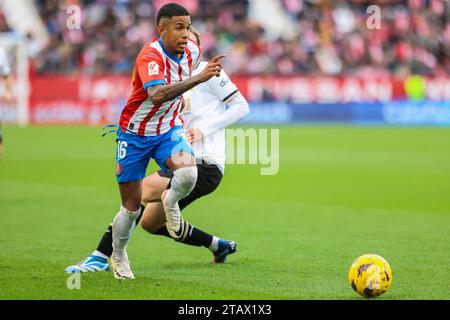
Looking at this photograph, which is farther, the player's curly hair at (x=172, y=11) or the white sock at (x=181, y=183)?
the white sock at (x=181, y=183)

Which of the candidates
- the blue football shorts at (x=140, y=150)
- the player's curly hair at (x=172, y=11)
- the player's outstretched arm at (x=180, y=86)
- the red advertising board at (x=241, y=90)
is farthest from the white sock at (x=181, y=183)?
the red advertising board at (x=241, y=90)

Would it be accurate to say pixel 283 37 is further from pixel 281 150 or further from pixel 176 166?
pixel 176 166

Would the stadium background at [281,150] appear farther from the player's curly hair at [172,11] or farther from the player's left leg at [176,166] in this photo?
the player's curly hair at [172,11]

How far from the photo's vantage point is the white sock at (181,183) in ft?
23.0

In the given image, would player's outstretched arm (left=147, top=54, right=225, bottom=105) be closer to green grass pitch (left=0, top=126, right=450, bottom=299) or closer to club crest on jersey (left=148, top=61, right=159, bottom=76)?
club crest on jersey (left=148, top=61, right=159, bottom=76)

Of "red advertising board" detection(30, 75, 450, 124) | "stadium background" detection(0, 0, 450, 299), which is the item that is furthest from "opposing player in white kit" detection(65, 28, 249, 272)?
"red advertising board" detection(30, 75, 450, 124)

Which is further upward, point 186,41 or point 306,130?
point 186,41

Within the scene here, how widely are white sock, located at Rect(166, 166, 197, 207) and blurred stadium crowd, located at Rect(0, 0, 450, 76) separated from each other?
907 inches

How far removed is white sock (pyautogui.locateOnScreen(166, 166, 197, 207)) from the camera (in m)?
7.00

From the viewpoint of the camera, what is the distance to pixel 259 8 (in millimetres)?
34906

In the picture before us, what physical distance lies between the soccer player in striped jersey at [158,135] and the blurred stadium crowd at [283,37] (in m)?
22.9

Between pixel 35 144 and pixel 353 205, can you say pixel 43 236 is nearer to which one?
pixel 353 205
